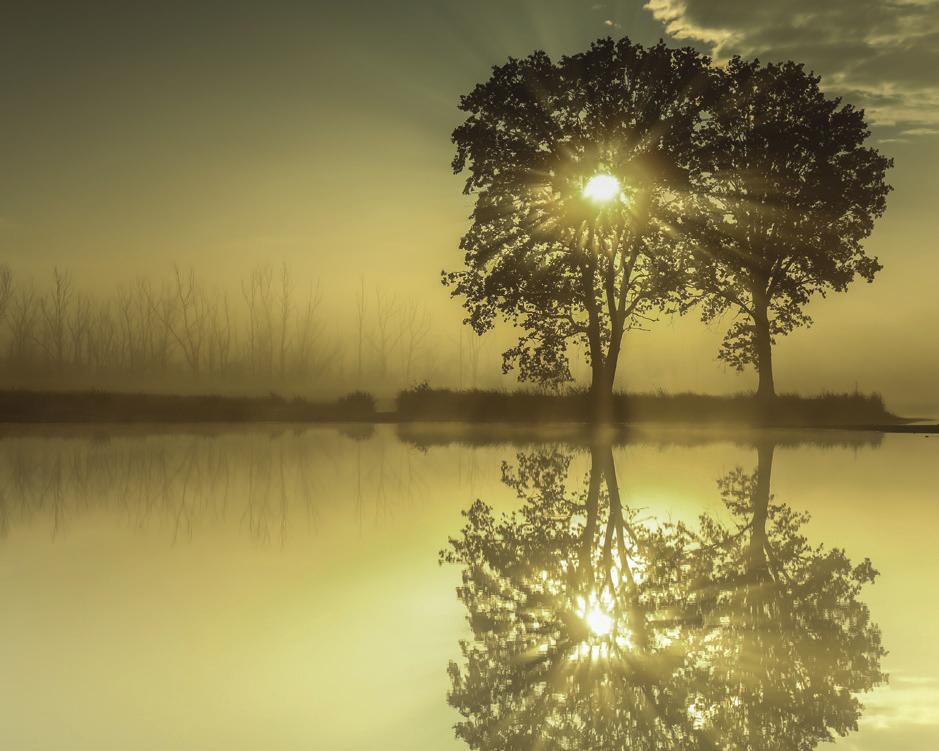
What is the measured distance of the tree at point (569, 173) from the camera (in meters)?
29.2

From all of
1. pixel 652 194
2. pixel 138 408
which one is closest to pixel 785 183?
pixel 652 194

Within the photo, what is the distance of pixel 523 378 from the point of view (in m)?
30.3

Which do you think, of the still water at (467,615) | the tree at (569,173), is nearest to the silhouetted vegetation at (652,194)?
the tree at (569,173)

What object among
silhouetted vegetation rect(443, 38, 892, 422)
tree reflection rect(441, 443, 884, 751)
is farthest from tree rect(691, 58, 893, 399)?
tree reflection rect(441, 443, 884, 751)

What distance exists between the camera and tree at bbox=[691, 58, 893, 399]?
3116 cm

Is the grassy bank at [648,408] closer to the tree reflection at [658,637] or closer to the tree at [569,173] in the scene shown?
the tree at [569,173]

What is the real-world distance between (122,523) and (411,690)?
5.86 metres

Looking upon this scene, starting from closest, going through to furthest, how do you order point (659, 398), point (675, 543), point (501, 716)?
point (501, 716)
point (675, 543)
point (659, 398)

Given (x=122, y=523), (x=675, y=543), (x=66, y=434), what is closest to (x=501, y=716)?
(x=675, y=543)

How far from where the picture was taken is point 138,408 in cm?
3109

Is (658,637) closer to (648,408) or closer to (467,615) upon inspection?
(467,615)

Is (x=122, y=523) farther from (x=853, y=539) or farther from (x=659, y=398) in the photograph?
(x=659, y=398)

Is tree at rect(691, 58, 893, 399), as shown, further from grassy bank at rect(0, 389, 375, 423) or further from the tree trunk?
grassy bank at rect(0, 389, 375, 423)

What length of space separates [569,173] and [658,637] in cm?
2517
